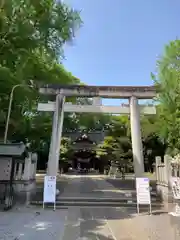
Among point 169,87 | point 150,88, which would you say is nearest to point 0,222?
point 150,88

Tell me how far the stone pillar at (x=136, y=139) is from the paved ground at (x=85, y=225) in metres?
2.81

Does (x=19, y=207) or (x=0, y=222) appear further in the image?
(x=19, y=207)

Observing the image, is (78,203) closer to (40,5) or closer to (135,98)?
(135,98)

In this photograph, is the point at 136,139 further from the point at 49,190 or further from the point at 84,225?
the point at 84,225

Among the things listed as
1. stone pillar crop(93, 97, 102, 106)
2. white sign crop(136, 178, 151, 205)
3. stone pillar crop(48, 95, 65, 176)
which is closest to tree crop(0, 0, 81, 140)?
stone pillar crop(48, 95, 65, 176)

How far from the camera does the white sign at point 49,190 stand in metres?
9.54

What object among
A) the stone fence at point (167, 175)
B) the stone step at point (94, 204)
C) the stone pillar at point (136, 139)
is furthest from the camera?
the stone pillar at point (136, 139)

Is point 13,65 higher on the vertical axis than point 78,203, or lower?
higher

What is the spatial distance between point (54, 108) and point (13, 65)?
3367 mm

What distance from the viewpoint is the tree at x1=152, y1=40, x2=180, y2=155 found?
16.4 meters

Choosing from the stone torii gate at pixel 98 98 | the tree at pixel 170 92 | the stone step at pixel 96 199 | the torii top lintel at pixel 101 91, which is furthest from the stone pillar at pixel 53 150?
the tree at pixel 170 92

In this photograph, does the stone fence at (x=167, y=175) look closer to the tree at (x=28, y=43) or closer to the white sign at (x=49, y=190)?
the white sign at (x=49, y=190)

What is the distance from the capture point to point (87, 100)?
2066 cm

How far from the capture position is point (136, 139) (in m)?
12.4
